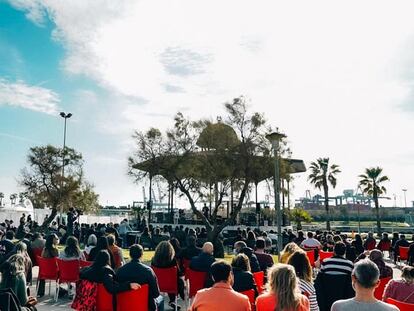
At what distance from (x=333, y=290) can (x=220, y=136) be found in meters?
18.7

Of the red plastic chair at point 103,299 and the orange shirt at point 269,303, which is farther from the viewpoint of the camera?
the red plastic chair at point 103,299

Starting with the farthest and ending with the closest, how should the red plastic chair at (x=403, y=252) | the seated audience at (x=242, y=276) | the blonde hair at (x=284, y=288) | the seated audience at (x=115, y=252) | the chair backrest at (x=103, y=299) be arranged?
the red plastic chair at (x=403, y=252), the seated audience at (x=115, y=252), the chair backrest at (x=103, y=299), the seated audience at (x=242, y=276), the blonde hair at (x=284, y=288)

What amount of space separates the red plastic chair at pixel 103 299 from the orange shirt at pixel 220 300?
2.23 m

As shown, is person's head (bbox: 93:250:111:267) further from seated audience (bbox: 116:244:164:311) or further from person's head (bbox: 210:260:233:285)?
person's head (bbox: 210:260:233:285)

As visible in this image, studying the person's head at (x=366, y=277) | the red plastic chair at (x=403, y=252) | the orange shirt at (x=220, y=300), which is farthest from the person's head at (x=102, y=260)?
the red plastic chair at (x=403, y=252)

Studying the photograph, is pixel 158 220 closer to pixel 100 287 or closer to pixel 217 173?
pixel 217 173

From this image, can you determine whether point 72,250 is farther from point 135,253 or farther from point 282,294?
point 282,294

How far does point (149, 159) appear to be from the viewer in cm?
2589

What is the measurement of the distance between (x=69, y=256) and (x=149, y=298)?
14.2 feet

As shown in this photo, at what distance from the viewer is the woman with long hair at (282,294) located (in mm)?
3596

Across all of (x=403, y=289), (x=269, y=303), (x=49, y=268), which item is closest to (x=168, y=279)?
(x=49, y=268)

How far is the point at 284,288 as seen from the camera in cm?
362

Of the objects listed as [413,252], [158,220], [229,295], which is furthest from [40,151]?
[229,295]

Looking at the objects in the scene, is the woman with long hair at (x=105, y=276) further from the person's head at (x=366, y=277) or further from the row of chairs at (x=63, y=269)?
the person's head at (x=366, y=277)
